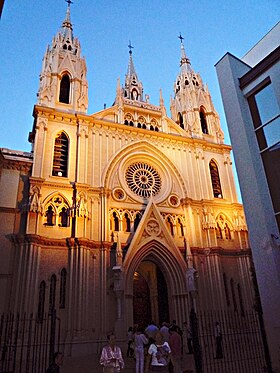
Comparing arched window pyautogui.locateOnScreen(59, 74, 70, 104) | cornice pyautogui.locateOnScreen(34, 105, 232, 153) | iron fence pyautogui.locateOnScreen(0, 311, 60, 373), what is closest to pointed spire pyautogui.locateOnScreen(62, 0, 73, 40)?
arched window pyautogui.locateOnScreen(59, 74, 70, 104)

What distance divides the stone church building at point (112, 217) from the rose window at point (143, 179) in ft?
0.28

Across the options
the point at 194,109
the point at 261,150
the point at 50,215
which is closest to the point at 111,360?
the point at 261,150

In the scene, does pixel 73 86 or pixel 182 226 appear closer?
pixel 182 226

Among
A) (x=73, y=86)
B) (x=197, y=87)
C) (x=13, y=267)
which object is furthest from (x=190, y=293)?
(x=197, y=87)

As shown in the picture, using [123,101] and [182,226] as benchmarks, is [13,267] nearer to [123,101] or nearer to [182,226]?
[182,226]

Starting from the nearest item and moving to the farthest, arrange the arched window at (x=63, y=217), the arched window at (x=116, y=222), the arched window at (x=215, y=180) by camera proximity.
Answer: the arched window at (x=63, y=217)
the arched window at (x=116, y=222)
the arched window at (x=215, y=180)

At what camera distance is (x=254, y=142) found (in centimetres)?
1091

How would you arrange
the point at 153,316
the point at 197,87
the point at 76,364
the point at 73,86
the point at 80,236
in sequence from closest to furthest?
the point at 76,364 → the point at 80,236 → the point at 153,316 → the point at 73,86 → the point at 197,87

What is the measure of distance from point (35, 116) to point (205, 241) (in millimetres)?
15382

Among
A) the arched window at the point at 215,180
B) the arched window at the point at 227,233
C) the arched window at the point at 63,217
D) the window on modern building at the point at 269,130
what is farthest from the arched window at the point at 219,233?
the window on modern building at the point at 269,130

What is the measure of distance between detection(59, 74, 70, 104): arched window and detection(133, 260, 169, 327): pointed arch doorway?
1437cm

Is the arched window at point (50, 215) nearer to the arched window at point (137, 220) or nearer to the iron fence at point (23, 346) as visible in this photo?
the iron fence at point (23, 346)

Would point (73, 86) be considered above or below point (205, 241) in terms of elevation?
above

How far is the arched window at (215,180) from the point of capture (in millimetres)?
25047
